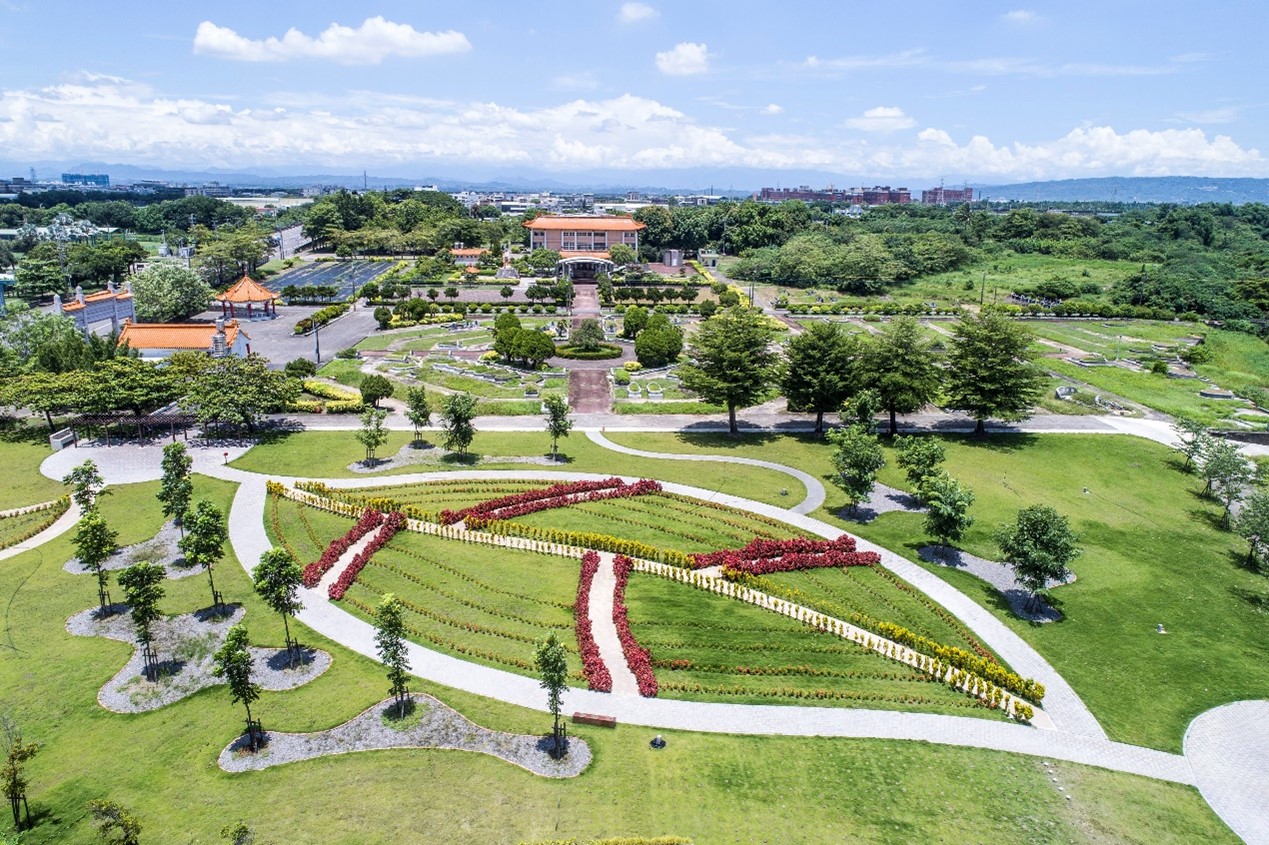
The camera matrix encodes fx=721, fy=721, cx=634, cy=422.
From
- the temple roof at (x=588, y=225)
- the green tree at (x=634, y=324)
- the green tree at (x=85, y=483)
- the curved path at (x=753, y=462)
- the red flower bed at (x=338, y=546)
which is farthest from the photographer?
the temple roof at (x=588, y=225)

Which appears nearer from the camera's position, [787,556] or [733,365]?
[787,556]

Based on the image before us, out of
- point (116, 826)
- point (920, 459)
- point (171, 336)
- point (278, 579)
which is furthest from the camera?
point (171, 336)

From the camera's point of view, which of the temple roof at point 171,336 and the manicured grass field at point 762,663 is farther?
the temple roof at point 171,336

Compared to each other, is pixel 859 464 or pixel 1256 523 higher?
pixel 859 464

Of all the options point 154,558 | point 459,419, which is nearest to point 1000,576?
point 459,419

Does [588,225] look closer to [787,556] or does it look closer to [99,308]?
[99,308]

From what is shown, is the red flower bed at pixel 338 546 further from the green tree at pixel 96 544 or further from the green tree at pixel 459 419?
the green tree at pixel 459 419

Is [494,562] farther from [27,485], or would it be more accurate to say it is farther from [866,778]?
[27,485]

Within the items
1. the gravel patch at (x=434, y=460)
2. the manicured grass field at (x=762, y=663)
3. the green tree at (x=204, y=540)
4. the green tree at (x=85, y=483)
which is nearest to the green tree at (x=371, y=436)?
the gravel patch at (x=434, y=460)
